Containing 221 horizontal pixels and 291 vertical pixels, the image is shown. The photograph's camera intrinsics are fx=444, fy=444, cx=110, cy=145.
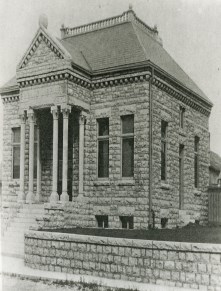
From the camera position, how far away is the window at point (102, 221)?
18.6 meters

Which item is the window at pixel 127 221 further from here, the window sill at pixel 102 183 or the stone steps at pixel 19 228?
the stone steps at pixel 19 228

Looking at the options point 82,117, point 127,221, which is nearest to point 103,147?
point 82,117

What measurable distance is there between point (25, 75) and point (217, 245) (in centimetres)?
1145

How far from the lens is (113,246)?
1223cm

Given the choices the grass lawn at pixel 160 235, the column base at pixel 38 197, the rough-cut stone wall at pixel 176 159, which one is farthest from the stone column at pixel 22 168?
the rough-cut stone wall at pixel 176 159

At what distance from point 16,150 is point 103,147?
192 inches

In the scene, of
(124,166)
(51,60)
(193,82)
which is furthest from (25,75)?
(193,82)

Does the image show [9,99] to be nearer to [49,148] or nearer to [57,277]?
[49,148]

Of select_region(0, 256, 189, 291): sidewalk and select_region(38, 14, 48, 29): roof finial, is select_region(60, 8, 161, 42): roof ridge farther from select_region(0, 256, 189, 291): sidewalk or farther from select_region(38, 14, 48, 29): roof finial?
select_region(0, 256, 189, 291): sidewalk

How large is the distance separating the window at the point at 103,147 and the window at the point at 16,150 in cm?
450

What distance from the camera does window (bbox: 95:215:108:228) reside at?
18.6 m

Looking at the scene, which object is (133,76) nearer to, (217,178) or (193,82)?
(193,82)

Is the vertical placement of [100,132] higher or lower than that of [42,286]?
higher

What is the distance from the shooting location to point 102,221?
61.5ft
